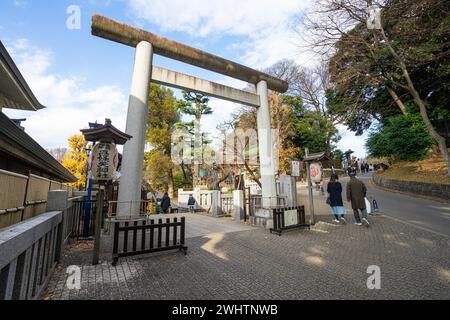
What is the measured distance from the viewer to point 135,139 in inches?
239

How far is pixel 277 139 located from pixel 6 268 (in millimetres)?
18354

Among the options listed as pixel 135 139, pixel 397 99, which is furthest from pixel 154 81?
pixel 397 99

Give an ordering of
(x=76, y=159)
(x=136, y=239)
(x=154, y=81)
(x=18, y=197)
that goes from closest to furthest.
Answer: (x=18, y=197) → (x=136, y=239) → (x=154, y=81) → (x=76, y=159)

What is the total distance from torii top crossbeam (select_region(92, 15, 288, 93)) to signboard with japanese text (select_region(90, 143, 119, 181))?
375cm

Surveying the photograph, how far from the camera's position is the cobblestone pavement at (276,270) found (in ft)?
10.7

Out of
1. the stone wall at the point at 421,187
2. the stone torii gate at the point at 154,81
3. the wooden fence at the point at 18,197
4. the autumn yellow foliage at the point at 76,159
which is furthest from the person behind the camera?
the autumn yellow foliage at the point at 76,159

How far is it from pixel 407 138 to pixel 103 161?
2231 cm

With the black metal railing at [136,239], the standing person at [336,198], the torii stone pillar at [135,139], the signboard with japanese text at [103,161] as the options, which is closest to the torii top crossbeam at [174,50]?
the torii stone pillar at [135,139]

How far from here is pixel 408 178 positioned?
16531 millimetres

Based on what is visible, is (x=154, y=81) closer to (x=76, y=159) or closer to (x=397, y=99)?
(x=397, y=99)

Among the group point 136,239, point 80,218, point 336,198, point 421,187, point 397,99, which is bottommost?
point 136,239

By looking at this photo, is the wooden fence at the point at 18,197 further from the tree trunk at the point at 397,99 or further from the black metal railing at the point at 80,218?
the tree trunk at the point at 397,99
